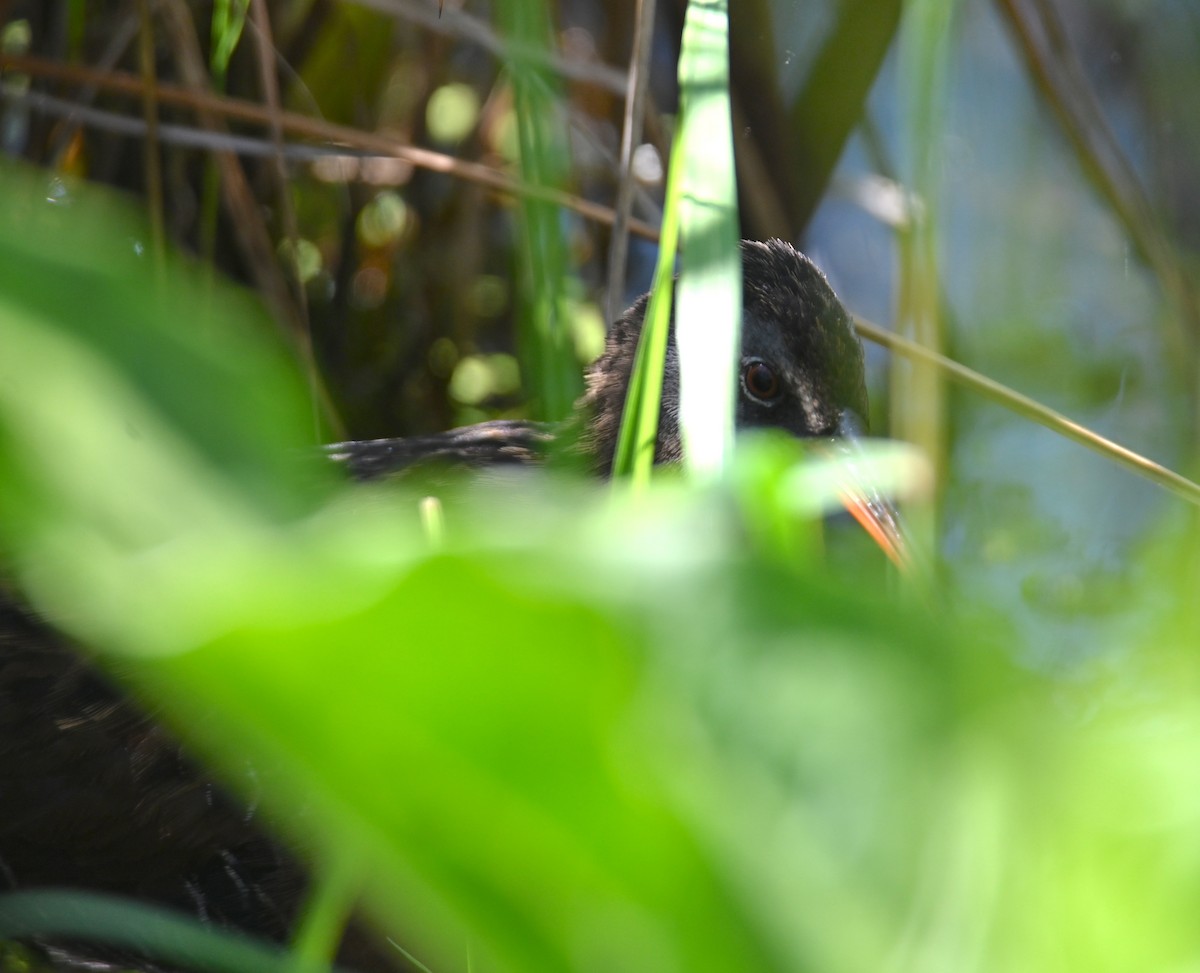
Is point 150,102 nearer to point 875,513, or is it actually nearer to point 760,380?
point 760,380

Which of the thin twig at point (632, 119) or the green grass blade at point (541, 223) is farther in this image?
the thin twig at point (632, 119)

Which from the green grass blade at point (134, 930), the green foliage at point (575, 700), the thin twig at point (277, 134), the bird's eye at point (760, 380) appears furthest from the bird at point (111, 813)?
the green foliage at point (575, 700)

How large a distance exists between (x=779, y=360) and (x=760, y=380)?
44 mm

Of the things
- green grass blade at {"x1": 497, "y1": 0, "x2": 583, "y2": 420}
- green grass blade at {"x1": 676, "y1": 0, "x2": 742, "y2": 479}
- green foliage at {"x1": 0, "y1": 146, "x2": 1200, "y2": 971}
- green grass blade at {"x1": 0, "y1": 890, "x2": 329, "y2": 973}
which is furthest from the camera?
green grass blade at {"x1": 497, "y1": 0, "x2": 583, "y2": 420}

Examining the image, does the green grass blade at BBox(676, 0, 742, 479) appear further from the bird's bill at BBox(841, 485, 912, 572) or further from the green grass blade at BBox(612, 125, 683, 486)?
the bird's bill at BBox(841, 485, 912, 572)

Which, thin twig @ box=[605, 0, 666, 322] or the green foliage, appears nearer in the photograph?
the green foliage

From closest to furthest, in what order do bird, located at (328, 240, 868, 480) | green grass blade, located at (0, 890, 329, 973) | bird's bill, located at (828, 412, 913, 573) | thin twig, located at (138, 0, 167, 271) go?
green grass blade, located at (0, 890, 329, 973) < bird's bill, located at (828, 412, 913, 573) < thin twig, located at (138, 0, 167, 271) < bird, located at (328, 240, 868, 480)

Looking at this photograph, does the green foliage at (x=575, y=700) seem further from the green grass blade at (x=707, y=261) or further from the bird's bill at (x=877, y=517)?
the bird's bill at (x=877, y=517)

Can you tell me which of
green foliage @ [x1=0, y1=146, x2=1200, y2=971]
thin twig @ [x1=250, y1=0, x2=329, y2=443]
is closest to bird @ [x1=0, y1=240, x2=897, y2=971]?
thin twig @ [x1=250, y1=0, x2=329, y2=443]

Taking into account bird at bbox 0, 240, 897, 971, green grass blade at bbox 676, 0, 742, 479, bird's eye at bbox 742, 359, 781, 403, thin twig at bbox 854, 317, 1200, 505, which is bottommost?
bird at bbox 0, 240, 897, 971

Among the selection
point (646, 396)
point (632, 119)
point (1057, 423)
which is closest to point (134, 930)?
point (646, 396)

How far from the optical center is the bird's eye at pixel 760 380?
2291mm

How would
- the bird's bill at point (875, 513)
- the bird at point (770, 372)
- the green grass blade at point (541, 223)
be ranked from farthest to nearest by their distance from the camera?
the bird at point (770, 372), the bird's bill at point (875, 513), the green grass blade at point (541, 223)

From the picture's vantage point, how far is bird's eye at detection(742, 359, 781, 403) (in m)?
2.29
